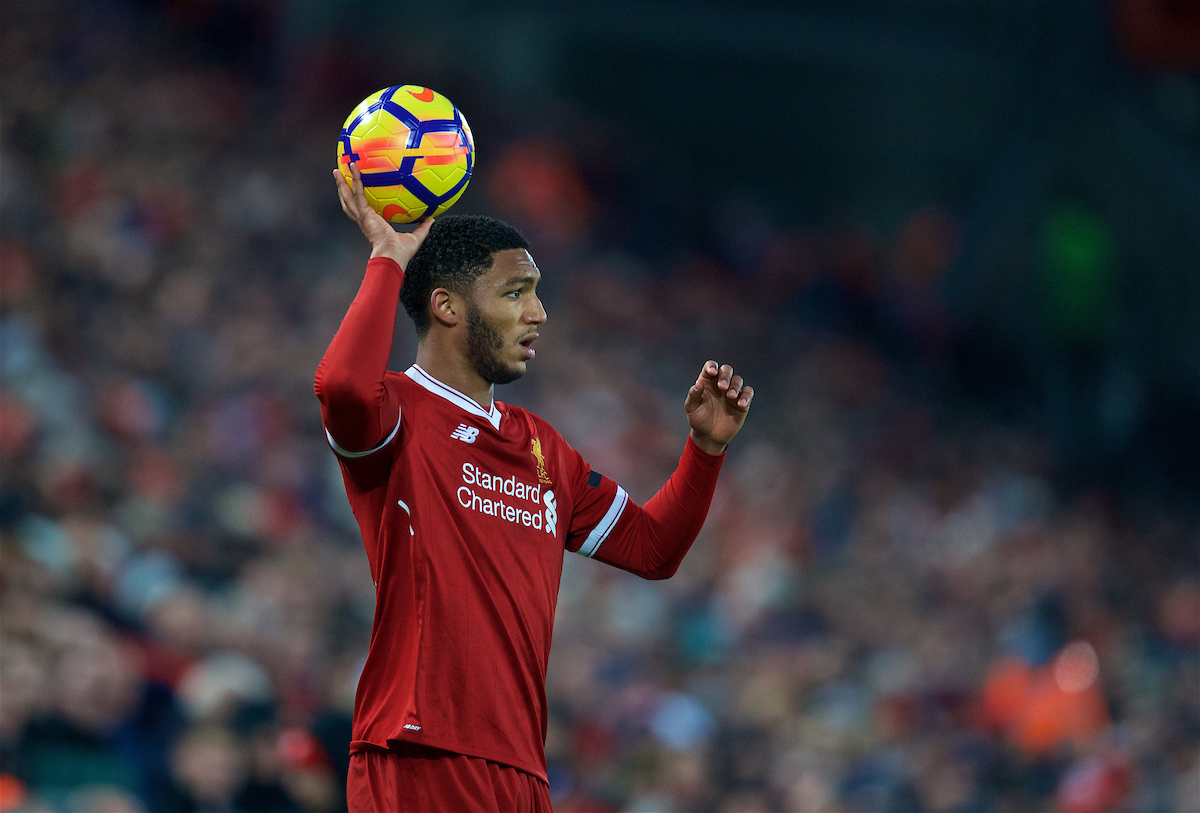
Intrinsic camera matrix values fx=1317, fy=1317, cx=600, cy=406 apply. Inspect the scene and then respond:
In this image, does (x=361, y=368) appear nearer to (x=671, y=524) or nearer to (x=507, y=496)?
(x=507, y=496)

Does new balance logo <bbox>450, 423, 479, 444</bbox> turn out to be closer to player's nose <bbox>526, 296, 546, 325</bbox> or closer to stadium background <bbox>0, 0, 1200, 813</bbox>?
player's nose <bbox>526, 296, 546, 325</bbox>

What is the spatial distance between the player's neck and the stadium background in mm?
2615

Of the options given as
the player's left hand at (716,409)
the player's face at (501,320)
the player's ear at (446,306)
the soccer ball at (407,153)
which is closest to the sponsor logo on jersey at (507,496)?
the player's face at (501,320)

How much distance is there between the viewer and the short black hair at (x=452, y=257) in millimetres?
3623

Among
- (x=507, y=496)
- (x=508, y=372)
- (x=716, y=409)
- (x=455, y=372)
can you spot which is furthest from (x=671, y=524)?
(x=455, y=372)

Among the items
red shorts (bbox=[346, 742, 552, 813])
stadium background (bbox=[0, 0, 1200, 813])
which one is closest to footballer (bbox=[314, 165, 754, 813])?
red shorts (bbox=[346, 742, 552, 813])

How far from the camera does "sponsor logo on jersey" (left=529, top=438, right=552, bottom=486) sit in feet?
12.1

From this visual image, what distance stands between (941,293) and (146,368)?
1358 centimetres

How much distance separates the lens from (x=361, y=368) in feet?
10.3

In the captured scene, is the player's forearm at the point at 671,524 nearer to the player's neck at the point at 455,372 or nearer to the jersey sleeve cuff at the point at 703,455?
the jersey sleeve cuff at the point at 703,455

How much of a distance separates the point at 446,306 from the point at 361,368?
1.74 feet

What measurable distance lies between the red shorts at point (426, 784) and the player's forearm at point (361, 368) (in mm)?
782

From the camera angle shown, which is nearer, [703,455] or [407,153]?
[407,153]

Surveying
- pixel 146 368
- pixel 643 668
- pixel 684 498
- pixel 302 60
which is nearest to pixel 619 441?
pixel 643 668
